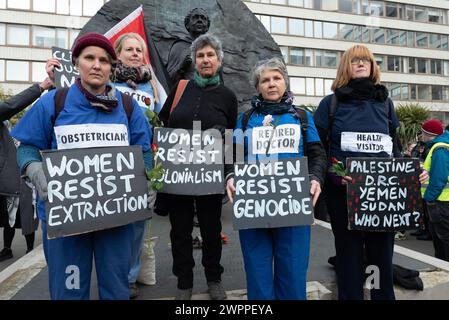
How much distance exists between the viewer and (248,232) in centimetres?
234

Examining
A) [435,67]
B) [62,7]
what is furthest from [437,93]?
[62,7]

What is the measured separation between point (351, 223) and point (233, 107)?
113 cm

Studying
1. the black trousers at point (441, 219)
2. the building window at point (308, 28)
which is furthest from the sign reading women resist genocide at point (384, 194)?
the building window at point (308, 28)

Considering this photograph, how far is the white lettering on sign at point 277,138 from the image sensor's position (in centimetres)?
239

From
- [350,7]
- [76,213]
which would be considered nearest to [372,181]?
[76,213]

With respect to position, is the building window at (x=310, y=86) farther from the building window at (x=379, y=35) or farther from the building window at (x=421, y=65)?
the building window at (x=421, y=65)

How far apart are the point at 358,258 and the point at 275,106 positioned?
3.77 ft

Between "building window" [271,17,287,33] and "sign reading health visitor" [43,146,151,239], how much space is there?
3061 centimetres

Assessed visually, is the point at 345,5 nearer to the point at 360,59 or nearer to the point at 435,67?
the point at 435,67

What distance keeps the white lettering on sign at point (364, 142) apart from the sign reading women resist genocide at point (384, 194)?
0.27 ft

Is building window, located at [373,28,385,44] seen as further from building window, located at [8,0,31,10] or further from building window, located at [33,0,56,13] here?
building window, located at [8,0,31,10]

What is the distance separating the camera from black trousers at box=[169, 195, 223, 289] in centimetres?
256

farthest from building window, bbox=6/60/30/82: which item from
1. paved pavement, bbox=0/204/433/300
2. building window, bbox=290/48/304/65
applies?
paved pavement, bbox=0/204/433/300
